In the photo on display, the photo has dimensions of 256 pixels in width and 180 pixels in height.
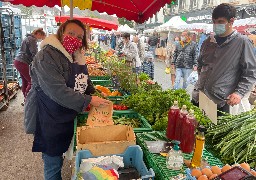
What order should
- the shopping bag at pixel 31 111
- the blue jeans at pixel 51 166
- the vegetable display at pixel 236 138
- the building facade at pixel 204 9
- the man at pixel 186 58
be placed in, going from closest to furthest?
1. the vegetable display at pixel 236 138
2. the shopping bag at pixel 31 111
3. the blue jeans at pixel 51 166
4. the man at pixel 186 58
5. the building facade at pixel 204 9

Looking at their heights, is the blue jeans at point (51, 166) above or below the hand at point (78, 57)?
below

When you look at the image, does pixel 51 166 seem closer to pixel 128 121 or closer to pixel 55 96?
pixel 55 96

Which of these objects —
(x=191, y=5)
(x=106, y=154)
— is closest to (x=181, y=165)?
(x=106, y=154)

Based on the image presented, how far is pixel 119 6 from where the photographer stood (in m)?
5.25

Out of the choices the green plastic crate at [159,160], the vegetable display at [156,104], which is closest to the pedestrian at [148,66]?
the vegetable display at [156,104]

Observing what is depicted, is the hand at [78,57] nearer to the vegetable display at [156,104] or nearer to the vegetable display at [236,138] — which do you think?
the vegetable display at [156,104]

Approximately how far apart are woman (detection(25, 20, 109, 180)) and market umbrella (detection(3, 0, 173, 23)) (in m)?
1.91

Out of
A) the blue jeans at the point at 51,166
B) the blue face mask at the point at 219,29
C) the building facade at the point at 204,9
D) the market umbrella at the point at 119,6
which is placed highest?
the building facade at the point at 204,9

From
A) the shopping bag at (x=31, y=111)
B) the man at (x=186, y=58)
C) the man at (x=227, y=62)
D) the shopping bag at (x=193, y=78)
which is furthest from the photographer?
the man at (x=186, y=58)

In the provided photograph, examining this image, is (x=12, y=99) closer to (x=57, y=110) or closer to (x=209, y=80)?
(x=57, y=110)

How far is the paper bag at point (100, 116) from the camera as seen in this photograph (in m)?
2.71

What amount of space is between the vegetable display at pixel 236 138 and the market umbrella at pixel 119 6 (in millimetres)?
2468

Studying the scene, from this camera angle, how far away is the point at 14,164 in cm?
447

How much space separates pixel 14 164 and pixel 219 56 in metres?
3.76
